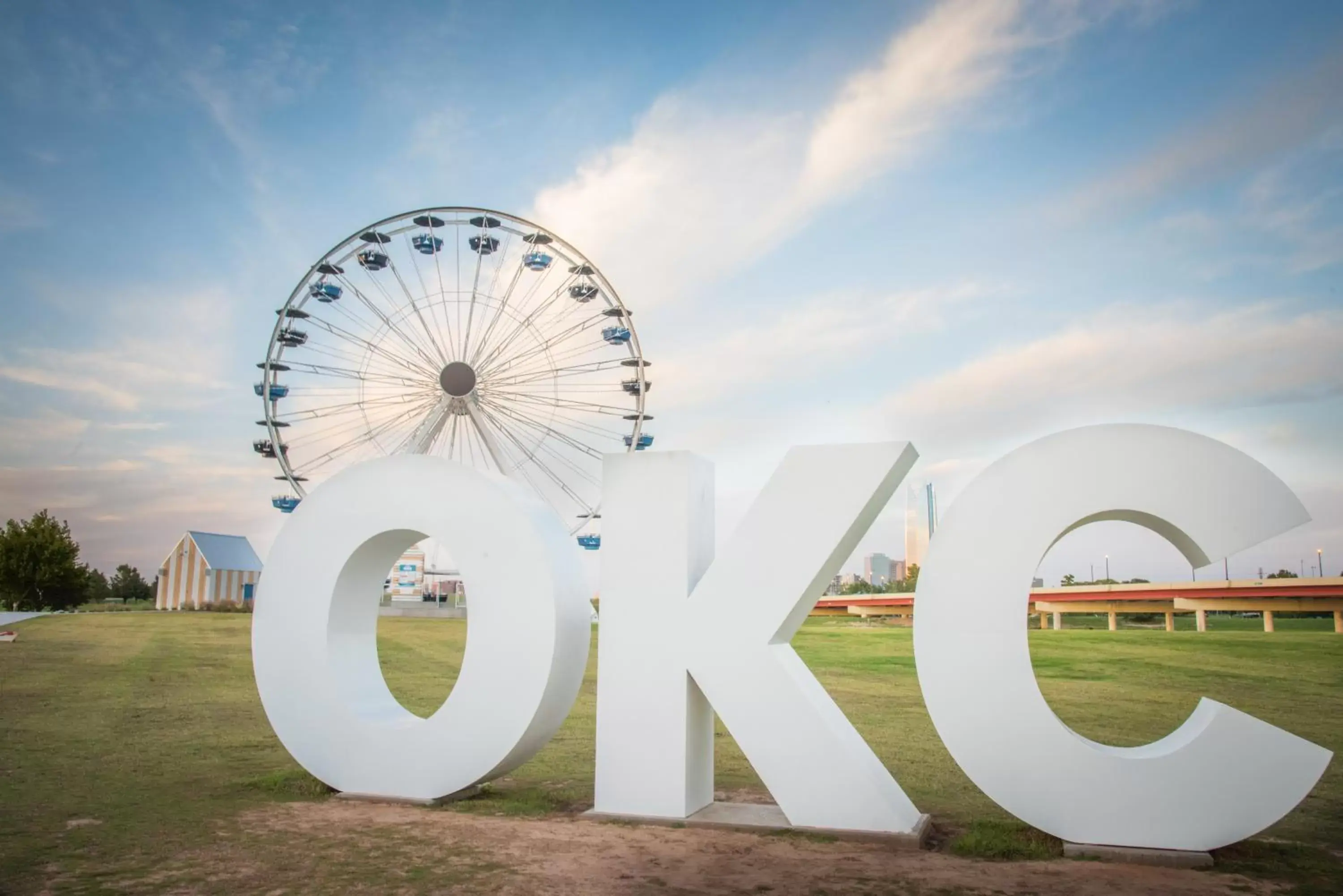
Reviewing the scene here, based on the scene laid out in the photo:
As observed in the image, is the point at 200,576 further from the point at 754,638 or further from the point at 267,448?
the point at 754,638

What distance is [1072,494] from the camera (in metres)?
7.51

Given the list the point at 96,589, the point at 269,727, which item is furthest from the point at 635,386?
the point at 96,589

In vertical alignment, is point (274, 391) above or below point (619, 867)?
above

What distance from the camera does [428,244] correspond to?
2211 centimetres

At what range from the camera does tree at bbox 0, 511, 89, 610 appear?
4791 cm

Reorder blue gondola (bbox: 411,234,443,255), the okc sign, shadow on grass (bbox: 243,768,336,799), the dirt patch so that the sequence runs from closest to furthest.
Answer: the dirt patch → the okc sign → shadow on grass (bbox: 243,768,336,799) → blue gondola (bbox: 411,234,443,255)

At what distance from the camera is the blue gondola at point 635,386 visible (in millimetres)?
23312

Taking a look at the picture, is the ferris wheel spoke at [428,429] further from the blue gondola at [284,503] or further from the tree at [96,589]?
the tree at [96,589]

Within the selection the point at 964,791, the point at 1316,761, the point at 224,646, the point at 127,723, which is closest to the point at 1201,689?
the point at 964,791

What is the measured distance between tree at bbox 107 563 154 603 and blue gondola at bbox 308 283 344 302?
65749 millimetres

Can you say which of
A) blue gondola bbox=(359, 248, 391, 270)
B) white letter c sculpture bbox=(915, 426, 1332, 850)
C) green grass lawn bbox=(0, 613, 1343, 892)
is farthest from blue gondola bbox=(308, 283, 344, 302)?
white letter c sculpture bbox=(915, 426, 1332, 850)

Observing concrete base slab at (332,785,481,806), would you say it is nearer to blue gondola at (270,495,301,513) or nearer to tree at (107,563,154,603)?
blue gondola at (270,495,301,513)

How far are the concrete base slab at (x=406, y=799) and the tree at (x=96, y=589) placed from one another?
165 ft

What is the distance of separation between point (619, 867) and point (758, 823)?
161cm
